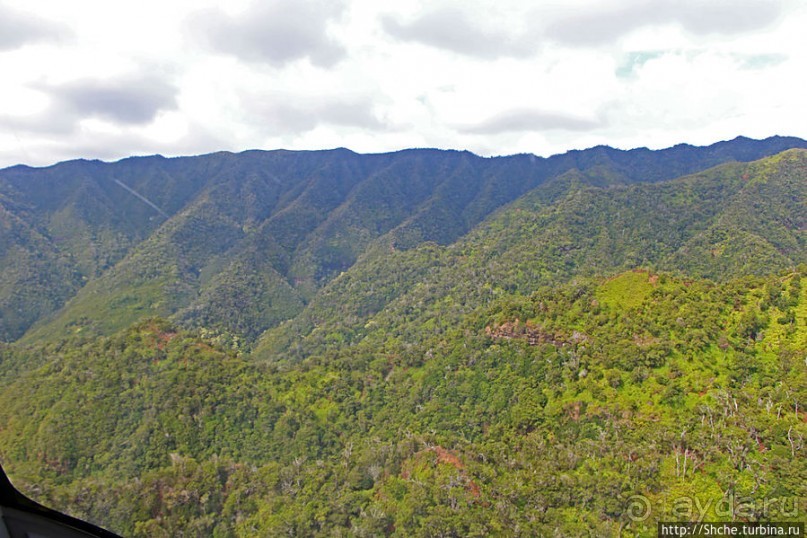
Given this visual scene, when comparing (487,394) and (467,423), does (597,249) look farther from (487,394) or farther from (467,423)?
(467,423)

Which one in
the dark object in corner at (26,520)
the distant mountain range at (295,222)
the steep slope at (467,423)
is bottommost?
the steep slope at (467,423)

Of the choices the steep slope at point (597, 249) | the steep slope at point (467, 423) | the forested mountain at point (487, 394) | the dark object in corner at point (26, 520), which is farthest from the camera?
the steep slope at point (597, 249)

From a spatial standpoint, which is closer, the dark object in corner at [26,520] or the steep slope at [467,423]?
the dark object in corner at [26,520]

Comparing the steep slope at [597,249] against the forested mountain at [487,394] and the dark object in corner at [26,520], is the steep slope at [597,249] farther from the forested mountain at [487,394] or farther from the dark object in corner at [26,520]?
the dark object in corner at [26,520]

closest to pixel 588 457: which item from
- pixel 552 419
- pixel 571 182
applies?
pixel 552 419

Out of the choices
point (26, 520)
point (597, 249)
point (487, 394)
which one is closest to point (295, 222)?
point (597, 249)

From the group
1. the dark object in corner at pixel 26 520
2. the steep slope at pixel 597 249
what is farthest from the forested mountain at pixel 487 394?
the dark object in corner at pixel 26 520

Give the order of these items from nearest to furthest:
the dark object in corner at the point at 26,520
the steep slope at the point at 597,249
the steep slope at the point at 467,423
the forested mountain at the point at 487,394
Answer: the dark object in corner at the point at 26,520, the steep slope at the point at 467,423, the forested mountain at the point at 487,394, the steep slope at the point at 597,249

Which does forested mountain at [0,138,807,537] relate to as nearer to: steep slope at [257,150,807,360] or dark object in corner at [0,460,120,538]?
steep slope at [257,150,807,360]
